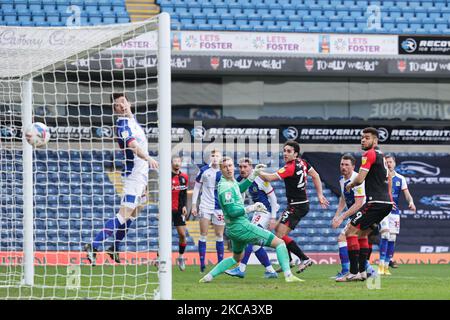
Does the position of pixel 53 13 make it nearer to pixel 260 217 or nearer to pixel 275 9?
pixel 275 9

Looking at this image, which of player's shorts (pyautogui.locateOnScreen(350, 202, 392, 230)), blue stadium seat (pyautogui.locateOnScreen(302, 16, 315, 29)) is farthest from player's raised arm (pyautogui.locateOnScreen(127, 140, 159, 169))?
blue stadium seat (pyautogui.locateOnScreen(302, 16, 315, 29))

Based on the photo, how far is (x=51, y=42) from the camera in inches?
427

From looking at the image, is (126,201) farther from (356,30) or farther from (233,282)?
(356,30)

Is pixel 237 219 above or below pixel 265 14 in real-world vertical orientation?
below

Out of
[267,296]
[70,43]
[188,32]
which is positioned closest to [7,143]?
[70,43]

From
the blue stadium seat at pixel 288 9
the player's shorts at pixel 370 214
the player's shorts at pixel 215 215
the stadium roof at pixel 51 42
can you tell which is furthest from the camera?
the blue stadium seat at pixel 288 9

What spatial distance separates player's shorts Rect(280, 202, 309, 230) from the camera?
1338 cm

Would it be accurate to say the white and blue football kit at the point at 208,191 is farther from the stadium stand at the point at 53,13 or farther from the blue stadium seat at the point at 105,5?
the blue stadium seat at the point at 105,5

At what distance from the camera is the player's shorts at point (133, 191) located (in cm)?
1221

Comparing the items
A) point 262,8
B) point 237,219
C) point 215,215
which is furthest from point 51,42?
point 262,8

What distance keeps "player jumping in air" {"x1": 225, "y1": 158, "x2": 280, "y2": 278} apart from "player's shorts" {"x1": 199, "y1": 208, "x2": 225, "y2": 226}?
1.01 metres

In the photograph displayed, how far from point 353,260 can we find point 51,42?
4.73 m

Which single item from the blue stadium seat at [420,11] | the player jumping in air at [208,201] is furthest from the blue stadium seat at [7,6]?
the blue stadium seat at [420,11]

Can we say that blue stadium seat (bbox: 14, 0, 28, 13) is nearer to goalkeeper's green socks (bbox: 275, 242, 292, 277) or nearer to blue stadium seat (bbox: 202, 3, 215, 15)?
blue stadium seat (bbox: 202, 3, 215, 15)
